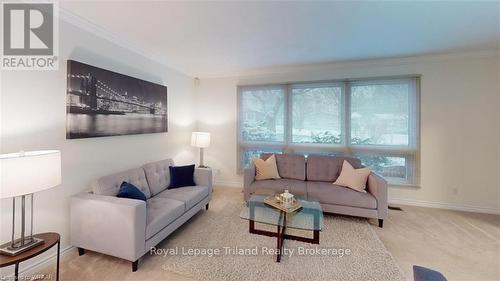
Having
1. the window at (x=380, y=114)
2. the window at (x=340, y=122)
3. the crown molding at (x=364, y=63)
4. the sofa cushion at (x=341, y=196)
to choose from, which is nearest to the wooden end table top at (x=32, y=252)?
the sofa cushion at (x=341, y=196)

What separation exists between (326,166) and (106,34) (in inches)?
142

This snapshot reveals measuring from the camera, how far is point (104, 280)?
1878mm

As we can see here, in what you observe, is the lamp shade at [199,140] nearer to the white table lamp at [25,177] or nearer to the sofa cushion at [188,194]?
the sofa cushion at [188,194]

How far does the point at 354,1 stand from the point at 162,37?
2.24 metres

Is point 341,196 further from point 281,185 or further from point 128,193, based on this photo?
point 128,193

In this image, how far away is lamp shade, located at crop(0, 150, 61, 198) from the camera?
137 centimetres

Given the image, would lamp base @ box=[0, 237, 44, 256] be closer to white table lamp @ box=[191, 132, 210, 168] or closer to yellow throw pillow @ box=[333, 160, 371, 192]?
white table lamp @ box=[191, 132, 210, 168]

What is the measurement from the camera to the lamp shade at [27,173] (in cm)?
137

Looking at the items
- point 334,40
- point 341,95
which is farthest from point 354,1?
point 341,95

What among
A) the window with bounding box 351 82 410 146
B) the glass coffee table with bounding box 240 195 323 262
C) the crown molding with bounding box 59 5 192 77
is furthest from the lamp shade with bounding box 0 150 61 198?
the window with bounding box 351 82 410 146

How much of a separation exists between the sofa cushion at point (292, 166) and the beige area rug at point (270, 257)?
3.29 feet

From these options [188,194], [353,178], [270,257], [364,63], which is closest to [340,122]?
[364,63]

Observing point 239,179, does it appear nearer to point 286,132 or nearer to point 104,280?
point 286,132

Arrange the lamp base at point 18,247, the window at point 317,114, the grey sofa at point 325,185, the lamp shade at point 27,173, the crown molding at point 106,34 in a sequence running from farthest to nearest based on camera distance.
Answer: the window at point 317,114 < the grey sofa at point 325,185 < the crown molding at point 106,34 < the lamp base at point 18,247 < the lamp shade at point 27,173
